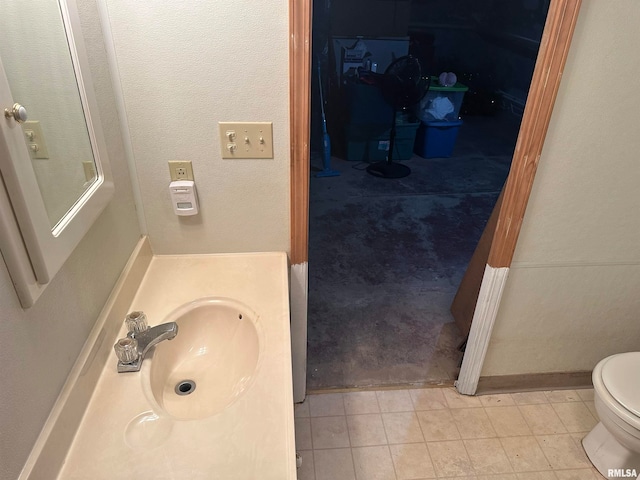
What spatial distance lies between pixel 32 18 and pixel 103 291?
0.68 metres

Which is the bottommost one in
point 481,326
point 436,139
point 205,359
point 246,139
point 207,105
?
point 436,139

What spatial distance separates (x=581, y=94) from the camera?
1.42m

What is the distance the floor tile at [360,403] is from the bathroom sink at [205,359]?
0.87m

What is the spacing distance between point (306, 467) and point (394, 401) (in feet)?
1.70

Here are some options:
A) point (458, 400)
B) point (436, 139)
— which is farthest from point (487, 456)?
point (436, 139)

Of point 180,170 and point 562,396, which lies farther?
point 562,396

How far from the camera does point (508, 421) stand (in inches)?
77.3

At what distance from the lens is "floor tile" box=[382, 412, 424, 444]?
187cm

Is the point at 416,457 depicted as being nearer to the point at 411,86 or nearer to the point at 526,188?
the point at 526,188

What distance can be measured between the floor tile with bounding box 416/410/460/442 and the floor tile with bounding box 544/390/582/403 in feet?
1.69

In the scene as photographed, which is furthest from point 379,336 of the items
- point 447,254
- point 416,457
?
point 447,254

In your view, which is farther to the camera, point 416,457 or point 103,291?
point 416,457

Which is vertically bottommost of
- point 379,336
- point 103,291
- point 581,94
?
point 379,336

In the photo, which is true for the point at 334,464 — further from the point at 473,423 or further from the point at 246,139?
the point at 246,139
